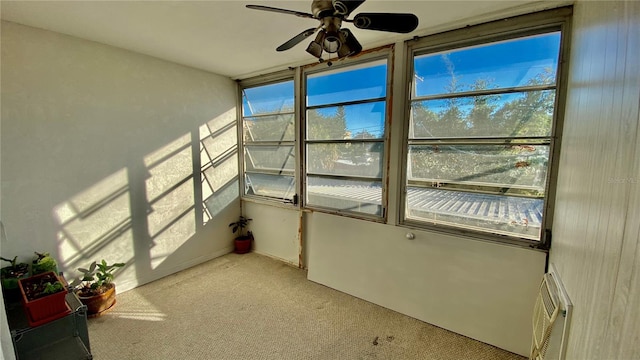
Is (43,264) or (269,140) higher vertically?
(269,140)

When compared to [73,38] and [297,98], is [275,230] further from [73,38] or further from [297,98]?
[73,38]

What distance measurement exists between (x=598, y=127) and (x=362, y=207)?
2.04m

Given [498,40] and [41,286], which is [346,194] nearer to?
[498,40]

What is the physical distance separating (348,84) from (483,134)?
1484 millimetres

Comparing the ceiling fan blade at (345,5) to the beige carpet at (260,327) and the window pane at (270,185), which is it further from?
the window pane at (270,185)

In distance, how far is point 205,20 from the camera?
2180 millimetres

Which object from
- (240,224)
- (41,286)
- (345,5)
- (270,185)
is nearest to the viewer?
(345,5)

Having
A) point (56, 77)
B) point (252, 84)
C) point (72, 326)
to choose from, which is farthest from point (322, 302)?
point (56, 77)

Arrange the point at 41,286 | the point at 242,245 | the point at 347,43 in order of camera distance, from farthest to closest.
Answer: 1. the point at 242,245
2. the point at 41,286
3. the point at 347,43

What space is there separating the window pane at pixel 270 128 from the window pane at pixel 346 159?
0.42m

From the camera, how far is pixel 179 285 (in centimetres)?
311

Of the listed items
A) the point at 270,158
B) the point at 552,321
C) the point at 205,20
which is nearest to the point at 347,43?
the point at 205,20

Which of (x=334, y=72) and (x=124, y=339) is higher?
(x=334, y=72)

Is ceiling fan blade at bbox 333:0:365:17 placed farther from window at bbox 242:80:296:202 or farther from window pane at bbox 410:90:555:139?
window at bbox 242:80:296:202
